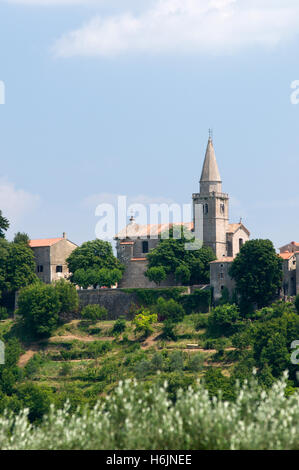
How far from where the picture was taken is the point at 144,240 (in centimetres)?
10550

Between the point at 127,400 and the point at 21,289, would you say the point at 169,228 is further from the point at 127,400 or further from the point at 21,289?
the point at 127,400

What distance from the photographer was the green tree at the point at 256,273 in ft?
300

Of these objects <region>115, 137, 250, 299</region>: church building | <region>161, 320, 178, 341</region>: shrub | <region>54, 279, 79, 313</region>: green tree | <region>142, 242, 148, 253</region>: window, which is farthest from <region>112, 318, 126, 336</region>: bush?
<region>142, 242, 148, 253</region>: window

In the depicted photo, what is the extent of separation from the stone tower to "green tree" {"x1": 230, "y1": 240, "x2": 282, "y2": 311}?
816cm

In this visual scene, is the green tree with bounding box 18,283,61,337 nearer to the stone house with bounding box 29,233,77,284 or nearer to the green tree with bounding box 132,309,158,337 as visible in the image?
the stone house with bounding box 29,233,77,284

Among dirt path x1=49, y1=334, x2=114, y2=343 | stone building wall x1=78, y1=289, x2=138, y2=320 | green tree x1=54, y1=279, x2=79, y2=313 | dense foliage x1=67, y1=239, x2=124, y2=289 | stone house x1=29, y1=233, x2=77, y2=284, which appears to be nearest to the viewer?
dirt path x1=49, y1=334, x2=114, y2=343

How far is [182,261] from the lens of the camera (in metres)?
98.4

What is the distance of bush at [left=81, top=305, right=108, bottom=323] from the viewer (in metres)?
97.2

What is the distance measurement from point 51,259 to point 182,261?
13142 millimetres

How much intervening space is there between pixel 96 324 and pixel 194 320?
9430mm

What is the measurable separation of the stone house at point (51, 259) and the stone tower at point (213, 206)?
42.8 ft

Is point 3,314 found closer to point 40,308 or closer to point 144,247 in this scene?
point 40,308

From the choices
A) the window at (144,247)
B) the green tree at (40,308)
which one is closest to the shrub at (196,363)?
the green tree at (40,308)

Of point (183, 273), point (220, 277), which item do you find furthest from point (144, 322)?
point (220, 277)
